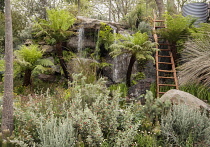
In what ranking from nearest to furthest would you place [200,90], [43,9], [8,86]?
[8,86], [200,90], [43,9]

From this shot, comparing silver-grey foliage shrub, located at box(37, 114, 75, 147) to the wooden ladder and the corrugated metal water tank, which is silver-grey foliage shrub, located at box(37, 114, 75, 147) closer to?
the wooden ladder

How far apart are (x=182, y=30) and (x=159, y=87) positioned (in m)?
1.97

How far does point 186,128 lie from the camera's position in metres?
3.00

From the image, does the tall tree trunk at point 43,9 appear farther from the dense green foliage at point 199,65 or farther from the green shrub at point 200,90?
the dense green foliage at point 199,65

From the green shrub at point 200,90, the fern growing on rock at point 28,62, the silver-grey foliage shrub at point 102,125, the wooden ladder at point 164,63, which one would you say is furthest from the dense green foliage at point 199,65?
the fern growing on rock at point 28,62

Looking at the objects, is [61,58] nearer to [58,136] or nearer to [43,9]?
[58,136]

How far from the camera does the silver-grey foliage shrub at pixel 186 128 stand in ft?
9.61

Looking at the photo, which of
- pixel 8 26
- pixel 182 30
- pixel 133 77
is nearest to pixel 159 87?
pixel 133 77

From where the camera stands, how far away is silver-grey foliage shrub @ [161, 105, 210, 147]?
2.93m

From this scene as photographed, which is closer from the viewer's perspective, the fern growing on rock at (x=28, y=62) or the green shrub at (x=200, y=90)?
the green shrub at (x=200, y=90)

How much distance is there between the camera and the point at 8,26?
300 centimetres

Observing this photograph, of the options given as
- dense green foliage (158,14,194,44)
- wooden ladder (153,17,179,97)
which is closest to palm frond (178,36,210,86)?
dense green foliage (158,14,194,44)

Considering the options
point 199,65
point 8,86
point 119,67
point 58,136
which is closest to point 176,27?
point 199,65

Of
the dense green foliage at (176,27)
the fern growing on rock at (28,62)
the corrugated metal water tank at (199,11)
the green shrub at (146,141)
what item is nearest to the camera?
the green shrub at (146,141)
